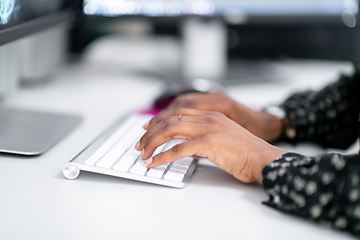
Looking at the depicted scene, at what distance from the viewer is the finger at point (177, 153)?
1.55 feet

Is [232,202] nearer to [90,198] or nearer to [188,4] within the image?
[90,198]

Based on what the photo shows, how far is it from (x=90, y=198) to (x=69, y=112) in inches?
13.9

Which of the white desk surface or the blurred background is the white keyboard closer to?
the white desk surface

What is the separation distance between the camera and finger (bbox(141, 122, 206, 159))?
49 cm

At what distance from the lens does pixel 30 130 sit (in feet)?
1.96

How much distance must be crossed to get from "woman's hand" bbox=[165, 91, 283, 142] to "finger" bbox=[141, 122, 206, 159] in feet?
0.45

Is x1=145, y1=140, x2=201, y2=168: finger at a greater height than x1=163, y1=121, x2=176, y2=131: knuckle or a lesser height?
lesser

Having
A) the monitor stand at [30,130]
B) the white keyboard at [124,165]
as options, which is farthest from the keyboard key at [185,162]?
the monitor stand at [30,130]

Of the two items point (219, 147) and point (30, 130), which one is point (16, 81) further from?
point (219, 147)

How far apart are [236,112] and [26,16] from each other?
413mm

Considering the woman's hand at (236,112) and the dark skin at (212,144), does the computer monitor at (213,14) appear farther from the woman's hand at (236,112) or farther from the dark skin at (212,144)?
the dark skin at (212,144)

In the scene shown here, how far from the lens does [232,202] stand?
45 cm

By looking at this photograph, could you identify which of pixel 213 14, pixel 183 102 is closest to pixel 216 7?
pixel 213 14

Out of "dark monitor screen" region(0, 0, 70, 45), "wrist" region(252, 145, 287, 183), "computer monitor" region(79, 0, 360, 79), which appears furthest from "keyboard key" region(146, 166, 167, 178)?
"computer monitor" region(79, 0, 360, 79)
